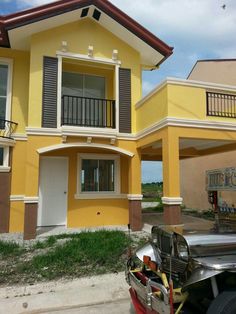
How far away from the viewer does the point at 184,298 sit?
2.79m

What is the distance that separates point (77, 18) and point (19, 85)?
2843 mm

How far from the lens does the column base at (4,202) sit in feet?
30.0

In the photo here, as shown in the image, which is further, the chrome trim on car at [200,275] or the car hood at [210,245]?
the car hood at [210,245]

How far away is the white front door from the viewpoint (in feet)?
31.1

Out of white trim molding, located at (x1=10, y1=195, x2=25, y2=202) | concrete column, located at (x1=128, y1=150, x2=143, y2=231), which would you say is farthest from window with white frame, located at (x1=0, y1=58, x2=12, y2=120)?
concrete column, located at (x1=128, y1=150, x2=143, y2=231)

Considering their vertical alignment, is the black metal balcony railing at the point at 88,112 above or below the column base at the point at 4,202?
above

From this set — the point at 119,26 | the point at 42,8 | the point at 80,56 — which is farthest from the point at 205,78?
the point at 42,8

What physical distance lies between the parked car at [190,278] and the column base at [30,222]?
5214 millimetres

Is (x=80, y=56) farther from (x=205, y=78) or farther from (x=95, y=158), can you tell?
(x=205, y=78)

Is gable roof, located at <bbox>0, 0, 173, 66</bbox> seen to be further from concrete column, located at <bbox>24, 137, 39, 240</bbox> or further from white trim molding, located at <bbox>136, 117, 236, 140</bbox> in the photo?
white trim molding, located at <bbox>136, 117, 236, 140</bbox>

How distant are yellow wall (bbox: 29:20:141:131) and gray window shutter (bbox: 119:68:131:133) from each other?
183mm

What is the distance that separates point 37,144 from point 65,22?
4016 millimetres

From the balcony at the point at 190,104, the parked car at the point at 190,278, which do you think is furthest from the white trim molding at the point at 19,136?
the parked car at the point at 190,278

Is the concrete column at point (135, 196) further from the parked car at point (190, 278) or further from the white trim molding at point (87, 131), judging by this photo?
the parked car at point (190, 278)
